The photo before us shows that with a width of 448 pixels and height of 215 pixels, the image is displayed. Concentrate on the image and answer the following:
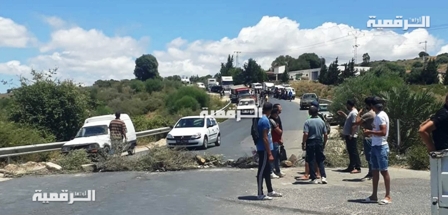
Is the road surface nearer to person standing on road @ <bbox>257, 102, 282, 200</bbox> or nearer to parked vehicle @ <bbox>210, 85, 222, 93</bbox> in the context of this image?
person standing on road @ <bbox>257, 102, 282, 200</bbox>

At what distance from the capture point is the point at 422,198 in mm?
10453

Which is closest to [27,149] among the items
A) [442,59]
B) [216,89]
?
[216,89]

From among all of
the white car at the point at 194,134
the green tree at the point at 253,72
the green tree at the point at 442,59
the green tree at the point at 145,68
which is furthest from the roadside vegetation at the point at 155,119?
the green tree at the point at 442,59

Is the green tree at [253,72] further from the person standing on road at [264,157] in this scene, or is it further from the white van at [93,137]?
the person standing on road at [264,157]

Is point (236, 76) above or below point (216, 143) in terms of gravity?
above

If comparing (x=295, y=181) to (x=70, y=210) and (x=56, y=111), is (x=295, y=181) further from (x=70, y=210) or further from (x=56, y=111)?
(x=56, y=111)

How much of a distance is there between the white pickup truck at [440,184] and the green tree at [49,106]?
24287mm

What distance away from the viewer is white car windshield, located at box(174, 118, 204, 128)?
82.0ft

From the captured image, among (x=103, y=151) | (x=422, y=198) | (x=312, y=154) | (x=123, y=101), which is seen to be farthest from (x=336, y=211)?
(x=123, y=101)

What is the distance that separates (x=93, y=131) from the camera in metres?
21.4

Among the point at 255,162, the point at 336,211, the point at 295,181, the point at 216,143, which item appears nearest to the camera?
the point at 336,211

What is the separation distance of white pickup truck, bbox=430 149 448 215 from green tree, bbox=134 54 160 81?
131 metres

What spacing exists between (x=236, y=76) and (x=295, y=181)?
99608 mm

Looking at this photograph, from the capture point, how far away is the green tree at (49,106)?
27.5 m
